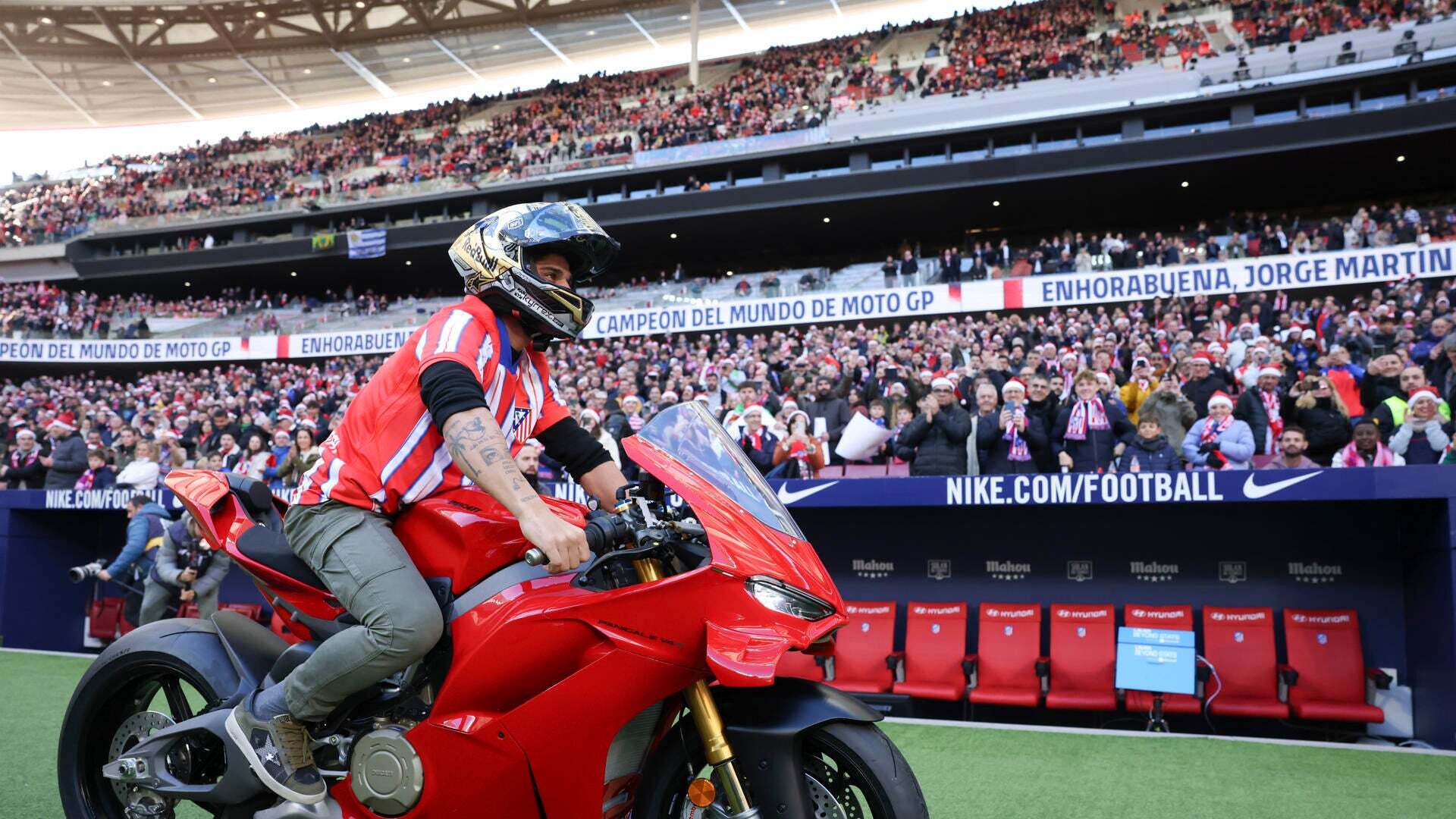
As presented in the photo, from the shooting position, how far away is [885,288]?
25.7 metres

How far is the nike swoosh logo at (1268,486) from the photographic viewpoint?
6.82m

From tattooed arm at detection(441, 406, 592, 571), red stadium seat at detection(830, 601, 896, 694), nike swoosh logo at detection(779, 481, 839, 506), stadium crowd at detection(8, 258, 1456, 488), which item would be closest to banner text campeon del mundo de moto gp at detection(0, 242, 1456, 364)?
stadium crowd at detection(8, 258, 1456, 488)

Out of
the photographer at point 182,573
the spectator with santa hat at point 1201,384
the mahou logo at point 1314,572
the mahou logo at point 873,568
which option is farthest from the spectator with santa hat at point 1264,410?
the photographer at point 182,573

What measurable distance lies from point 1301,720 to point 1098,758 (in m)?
2.59

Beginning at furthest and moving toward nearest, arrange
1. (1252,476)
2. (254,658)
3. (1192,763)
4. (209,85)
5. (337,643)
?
(209,85) → (1252,476) → (1192,763) → (254,658) → (337,643)

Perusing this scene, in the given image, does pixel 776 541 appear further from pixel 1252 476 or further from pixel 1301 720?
pixel 1301 720

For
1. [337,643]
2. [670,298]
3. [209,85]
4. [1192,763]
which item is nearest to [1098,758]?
[1192,763]

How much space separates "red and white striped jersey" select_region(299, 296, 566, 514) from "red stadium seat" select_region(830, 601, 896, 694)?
19.0ft

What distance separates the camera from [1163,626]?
7949 mm

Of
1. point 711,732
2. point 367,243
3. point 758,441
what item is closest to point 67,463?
point 758,441

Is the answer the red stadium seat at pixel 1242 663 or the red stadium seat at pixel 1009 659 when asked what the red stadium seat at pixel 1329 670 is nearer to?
the red stadium seat at pixel 1242 663

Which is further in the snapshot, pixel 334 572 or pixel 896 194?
pixel 896 194

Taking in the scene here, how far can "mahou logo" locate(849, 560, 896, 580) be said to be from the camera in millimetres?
9461

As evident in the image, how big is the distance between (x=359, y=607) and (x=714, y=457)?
1105 millimetres
